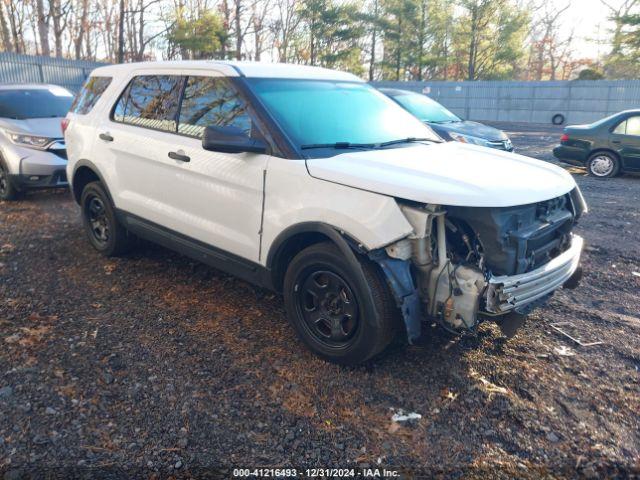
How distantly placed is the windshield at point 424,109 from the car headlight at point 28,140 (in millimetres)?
6476

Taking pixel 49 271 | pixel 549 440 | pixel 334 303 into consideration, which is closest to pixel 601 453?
pixel 549 440

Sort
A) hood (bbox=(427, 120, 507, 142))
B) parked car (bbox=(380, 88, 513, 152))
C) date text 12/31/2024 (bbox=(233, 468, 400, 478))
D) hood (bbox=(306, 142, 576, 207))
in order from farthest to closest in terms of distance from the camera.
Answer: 1. hood (bbox=(427, 120, 507, 142))
2. parked car (bbox=(380, 88, 513, 152))
3. hood (bbox=(306, 142, 576, 207))
4. date text 12/31/2024 (bbox=(233, 468, 400, 478))

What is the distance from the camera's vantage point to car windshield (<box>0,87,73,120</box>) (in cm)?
820

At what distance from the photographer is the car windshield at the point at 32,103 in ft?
26.9

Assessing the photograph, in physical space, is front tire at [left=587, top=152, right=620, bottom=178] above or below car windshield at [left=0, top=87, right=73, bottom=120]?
below

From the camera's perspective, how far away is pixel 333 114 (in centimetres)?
397

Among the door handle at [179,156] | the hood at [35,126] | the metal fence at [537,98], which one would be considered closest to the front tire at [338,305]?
the door handle at [179,156]

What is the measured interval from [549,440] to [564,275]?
1.18 metres

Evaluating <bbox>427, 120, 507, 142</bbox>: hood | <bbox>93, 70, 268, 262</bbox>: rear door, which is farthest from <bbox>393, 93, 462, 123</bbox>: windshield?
<bbox>93, 70, 268, 262</bbox>: rear door

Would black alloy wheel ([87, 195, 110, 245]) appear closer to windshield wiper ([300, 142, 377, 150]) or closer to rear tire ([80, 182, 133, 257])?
rear tire ([80, 182, 133, 257])

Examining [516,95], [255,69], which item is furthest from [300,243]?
[516,95]

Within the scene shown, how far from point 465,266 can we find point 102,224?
13.0 feet

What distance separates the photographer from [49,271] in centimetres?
509

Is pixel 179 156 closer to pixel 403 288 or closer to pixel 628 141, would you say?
pixel 403 288
